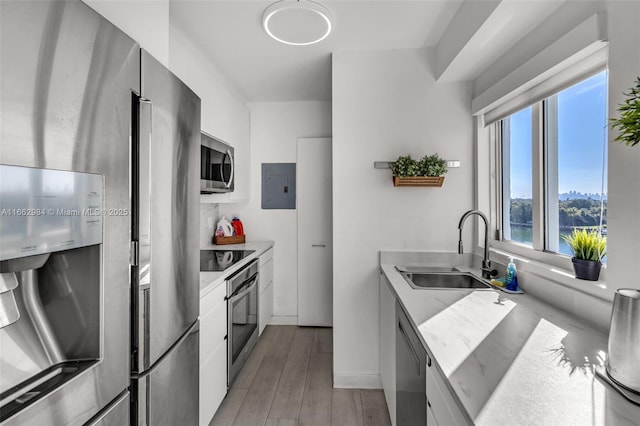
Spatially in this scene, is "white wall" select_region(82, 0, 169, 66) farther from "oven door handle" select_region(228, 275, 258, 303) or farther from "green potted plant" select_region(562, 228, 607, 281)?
"green potted plant" select_region(562, 228, 607, 281)

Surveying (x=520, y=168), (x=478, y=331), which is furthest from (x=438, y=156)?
(x=478, y=331)

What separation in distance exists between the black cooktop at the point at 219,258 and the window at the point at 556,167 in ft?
6.40

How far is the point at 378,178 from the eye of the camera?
231 centimetres

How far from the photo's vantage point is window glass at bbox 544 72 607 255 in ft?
4.45

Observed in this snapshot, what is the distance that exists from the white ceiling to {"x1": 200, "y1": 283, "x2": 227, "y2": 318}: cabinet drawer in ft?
5.47

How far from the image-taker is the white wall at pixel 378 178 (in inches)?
89.7

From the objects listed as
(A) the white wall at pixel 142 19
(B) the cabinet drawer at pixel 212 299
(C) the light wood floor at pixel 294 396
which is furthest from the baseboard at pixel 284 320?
(A) the white wall at pixel 142 19

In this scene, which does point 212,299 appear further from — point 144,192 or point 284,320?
point 284,320

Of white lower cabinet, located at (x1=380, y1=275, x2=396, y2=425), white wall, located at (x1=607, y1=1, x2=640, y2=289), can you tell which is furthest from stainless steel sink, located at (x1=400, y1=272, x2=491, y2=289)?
white wall, located at (x1=607, y1=1, x2=640, y2=289)

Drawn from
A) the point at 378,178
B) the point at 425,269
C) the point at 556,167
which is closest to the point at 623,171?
the point at 556,167

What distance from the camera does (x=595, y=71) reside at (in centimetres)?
130

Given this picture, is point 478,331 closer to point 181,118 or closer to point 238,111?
point 181,118

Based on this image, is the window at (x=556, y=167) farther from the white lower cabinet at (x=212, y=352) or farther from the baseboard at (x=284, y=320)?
the baseboard at (x=284, y=320)

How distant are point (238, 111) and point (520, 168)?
2.52 metres
